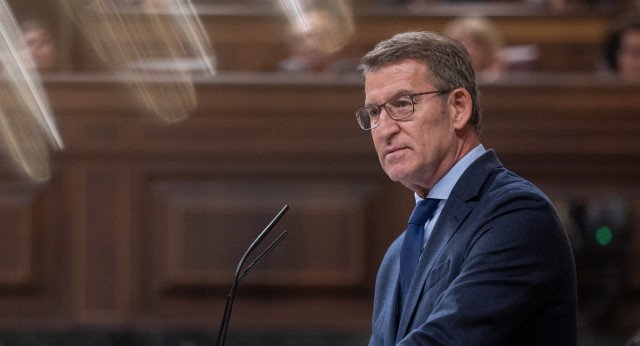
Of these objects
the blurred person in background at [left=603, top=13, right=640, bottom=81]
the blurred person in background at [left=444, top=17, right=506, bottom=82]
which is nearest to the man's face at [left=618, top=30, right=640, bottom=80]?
the blurred person in background at [left=603, top=13, right=640, bottom=81]

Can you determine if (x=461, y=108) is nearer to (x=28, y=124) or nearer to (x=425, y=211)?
(x=425, y=211)

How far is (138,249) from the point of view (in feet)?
10.5

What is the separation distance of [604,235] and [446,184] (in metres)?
1.90

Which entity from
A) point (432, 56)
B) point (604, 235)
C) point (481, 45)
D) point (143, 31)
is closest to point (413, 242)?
point (432, 56)

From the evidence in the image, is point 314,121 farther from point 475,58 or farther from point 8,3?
point 8,3

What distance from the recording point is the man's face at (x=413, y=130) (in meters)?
1.42

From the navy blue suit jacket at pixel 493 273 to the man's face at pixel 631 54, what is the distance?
9.06 feet

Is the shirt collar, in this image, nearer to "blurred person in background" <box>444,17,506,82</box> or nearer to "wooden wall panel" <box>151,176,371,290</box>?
"wooden wall panel" <box>151,176,371,290</box>

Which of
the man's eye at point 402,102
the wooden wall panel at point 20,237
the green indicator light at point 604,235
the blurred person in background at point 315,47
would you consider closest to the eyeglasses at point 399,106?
the man's eye at point 402,102

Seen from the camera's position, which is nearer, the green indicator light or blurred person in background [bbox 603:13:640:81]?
the green indicator light

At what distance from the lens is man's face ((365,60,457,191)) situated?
142 centimetres

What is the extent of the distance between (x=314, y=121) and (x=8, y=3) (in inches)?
103

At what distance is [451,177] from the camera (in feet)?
4.74

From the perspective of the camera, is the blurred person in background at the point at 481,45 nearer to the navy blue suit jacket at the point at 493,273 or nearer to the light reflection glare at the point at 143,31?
the light reflection glare at the point at 143,31
